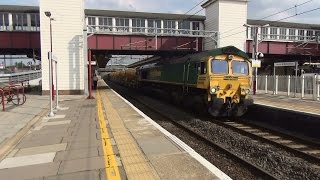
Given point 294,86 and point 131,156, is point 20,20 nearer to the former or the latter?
point 294,86

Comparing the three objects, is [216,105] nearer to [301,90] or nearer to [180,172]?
[180,172]

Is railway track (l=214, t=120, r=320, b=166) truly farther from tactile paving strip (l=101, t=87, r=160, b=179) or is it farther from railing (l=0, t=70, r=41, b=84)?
railing (l=0, t=70, r=41, b=84)

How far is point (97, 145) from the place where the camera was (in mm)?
9414

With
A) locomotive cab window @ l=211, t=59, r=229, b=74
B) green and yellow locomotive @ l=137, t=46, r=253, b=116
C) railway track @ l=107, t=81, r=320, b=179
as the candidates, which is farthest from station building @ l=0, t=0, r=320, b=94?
railway track @ l=107, t=81, r=320, b=179

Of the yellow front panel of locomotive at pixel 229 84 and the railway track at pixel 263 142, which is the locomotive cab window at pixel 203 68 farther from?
the railway track at pixel 263 142

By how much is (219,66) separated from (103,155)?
9.45 m

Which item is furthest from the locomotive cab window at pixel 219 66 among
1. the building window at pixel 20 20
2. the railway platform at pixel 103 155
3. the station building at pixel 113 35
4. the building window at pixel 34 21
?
the building window at pixel 20 20

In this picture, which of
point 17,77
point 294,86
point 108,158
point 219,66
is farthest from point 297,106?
point 17,77

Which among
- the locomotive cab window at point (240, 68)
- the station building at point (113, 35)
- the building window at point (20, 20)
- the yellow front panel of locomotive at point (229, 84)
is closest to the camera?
the yellow front panel of locomotive at point (229, 84)

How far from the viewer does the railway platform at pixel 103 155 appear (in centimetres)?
691

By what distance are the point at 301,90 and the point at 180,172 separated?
67.4 ft

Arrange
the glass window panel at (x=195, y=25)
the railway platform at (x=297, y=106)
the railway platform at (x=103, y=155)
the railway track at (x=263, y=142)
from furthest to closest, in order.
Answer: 1. the glass window panel at (x=195, y=25)
2. the railway platform at (x=297, y=106)
3. the railway track at (x=263, y=142)
4. the railway platform at (x=103, y=155)

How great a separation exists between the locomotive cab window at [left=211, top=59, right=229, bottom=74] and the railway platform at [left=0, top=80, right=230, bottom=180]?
4700 millimetres

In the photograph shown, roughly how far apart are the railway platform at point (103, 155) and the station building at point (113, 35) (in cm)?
1928
